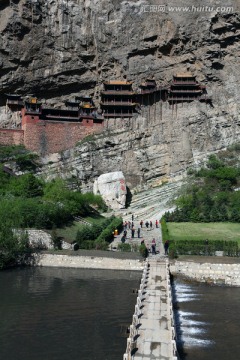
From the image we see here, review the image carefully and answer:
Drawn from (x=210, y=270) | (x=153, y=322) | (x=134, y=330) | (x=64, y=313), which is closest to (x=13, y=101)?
(x=210, y=270)

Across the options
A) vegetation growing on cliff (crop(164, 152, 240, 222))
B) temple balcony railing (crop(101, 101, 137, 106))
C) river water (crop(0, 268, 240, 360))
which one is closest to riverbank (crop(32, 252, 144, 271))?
river water (crop(0, 268, 240, 360))

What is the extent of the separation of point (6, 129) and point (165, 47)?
81.3 feet

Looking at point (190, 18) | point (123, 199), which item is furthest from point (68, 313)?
point (190, 18)

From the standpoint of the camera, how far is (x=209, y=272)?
25.4 metres

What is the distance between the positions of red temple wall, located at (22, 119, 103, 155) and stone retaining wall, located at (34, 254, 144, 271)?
24.7 m

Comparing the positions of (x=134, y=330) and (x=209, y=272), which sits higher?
(x=209, y=272)

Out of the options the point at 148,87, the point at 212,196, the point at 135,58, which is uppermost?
the point at 135,58

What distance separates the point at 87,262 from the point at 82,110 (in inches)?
1181

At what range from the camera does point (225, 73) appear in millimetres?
56281

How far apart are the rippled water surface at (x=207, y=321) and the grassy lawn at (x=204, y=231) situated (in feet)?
25.7

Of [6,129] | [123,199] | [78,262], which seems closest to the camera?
[78,262]

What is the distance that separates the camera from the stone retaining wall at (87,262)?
27.1 m

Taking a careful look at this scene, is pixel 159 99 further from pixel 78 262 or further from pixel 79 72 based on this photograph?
pixel 78 262

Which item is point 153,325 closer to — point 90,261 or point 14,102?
point 90,261
